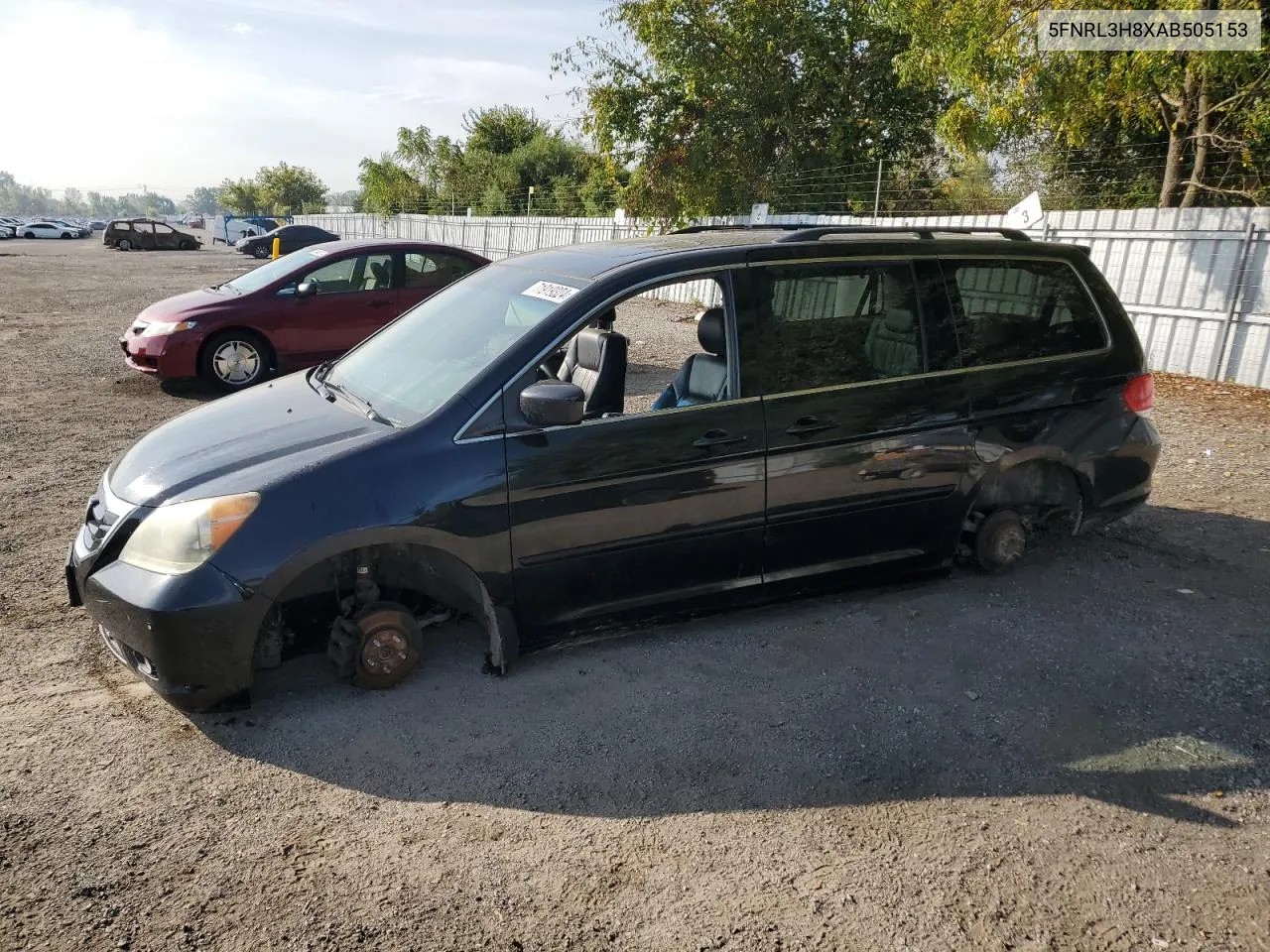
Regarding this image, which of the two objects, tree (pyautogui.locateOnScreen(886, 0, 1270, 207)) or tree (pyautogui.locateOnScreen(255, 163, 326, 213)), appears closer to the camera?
tree (pyautogui.locateOnScreen(886, 0, 1270, 207))

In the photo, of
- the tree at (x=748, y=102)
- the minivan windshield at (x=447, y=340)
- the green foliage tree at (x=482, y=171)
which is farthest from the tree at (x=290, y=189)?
the minivan windshield at (x=447, y=340)

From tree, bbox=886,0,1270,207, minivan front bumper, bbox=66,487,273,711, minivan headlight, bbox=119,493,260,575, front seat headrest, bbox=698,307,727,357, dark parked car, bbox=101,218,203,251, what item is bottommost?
dark parked car, bbox=101,218,203,251

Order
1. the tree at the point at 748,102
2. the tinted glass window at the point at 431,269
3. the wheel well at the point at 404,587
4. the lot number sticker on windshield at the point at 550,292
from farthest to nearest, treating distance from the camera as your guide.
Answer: the tree at the point at 748,102 < the tinted glass window at the point at 431,269 < the lot number sticker on windshield at the point at 550,292 < the wheel well at the point at 404,587

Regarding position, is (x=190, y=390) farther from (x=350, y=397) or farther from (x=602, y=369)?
(x=602, y=369)

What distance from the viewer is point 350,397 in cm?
423

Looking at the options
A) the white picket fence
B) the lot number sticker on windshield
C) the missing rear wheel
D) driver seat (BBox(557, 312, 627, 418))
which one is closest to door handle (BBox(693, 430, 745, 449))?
driver seat (BBox(557, 312, 627, 418))

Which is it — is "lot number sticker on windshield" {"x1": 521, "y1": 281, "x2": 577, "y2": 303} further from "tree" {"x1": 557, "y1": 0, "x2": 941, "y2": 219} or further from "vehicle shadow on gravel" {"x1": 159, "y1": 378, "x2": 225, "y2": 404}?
"tree" {"x1": 557, "y1": 0, "x2": 941, "y2": 219}

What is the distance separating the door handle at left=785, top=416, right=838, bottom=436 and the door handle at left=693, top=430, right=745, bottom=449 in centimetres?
26

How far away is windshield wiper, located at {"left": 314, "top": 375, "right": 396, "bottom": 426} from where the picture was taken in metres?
3.84

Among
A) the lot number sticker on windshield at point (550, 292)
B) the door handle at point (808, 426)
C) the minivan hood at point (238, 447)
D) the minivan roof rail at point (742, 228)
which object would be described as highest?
the minivan roof rail at point (742, 228)

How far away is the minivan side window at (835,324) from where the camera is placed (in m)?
4.12

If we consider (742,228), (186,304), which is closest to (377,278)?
(186,304)

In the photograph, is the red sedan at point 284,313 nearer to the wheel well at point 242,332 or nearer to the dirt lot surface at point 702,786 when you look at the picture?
the wheel well at point 242,332

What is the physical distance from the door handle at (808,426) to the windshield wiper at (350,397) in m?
1.73
